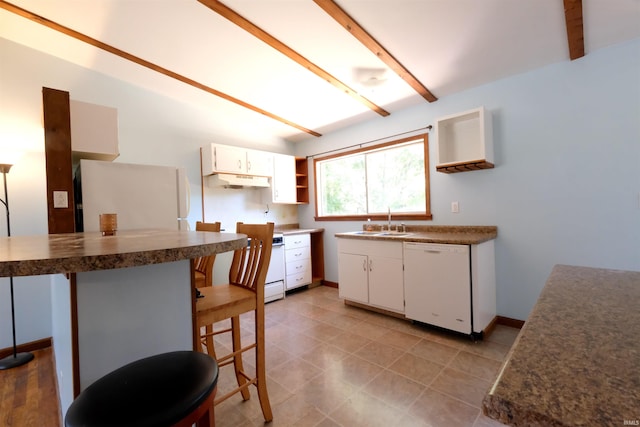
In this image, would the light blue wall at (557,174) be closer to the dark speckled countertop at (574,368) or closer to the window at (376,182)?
the window at (376,182)

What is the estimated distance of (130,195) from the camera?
6.57 ft

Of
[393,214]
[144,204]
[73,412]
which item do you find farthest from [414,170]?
[73,412]

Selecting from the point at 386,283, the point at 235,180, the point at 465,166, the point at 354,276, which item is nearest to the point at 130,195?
the point at 235,180

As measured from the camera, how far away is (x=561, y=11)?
184 centimetres

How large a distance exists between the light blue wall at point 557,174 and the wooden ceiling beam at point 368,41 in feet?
1.92

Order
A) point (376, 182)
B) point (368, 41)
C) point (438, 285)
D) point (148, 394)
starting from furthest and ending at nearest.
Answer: point (376, 182)
point (438, 285)
point (368, 41)
point (148, 394)

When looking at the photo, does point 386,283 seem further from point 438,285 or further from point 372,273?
point 438,285

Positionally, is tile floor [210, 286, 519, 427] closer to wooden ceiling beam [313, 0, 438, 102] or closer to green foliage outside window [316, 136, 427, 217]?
green foliage outside window [316, 136, 427, 217]

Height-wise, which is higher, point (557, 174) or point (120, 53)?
point (120, 53)

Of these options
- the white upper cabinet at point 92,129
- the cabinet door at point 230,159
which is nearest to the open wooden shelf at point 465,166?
the cabinet door at point 230,159

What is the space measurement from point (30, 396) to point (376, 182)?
379 cm

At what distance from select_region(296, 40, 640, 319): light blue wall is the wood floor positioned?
3.60 m

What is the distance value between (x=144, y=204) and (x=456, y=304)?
2726 millimetres

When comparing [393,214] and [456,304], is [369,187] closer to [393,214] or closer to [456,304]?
[393,214]
